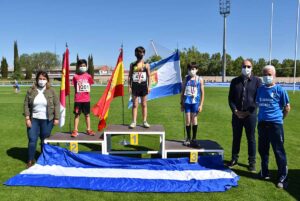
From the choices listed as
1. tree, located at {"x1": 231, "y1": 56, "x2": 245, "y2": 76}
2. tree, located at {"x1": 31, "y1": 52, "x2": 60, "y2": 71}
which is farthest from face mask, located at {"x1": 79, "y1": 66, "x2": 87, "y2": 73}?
tree, located at {"x1": 31, "y1": 52, "x2": 60, "y2": 71}

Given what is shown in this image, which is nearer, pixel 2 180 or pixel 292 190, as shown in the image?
pixel 292 190

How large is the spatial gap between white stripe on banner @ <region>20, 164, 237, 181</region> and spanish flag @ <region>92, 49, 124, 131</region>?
158 cm

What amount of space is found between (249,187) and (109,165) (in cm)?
276

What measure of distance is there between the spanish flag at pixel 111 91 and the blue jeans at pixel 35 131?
1.22m

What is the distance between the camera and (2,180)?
5574mm

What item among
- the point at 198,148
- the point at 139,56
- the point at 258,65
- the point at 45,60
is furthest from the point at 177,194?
the point at 45,60

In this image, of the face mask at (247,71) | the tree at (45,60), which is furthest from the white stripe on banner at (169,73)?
the tree at (45,60)

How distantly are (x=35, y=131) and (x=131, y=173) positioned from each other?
234 cm

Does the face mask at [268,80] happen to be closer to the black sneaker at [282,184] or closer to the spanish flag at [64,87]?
the black sneaker at [282,184]

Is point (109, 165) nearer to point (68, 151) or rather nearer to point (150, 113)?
point (68, 151)

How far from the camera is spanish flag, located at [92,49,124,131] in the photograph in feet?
24.2

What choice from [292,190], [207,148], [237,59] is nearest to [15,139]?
[207,148]

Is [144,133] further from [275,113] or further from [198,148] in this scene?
[275,113]

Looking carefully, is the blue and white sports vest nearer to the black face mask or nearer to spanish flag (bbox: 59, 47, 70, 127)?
the black face mask
